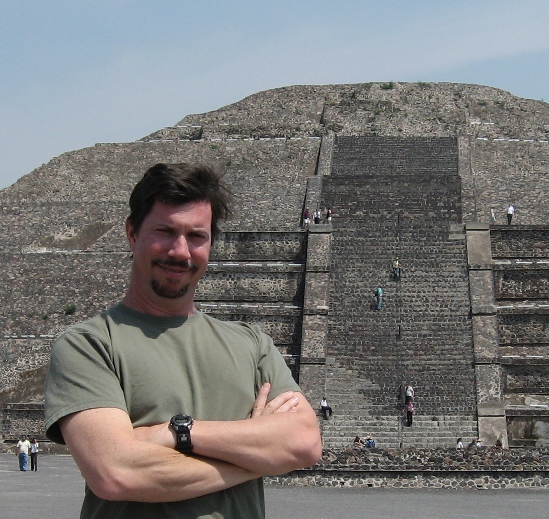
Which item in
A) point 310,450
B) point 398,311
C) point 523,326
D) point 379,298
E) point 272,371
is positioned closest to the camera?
point 310,450

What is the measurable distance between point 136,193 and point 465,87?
4338 cm

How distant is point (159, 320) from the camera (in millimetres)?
3834

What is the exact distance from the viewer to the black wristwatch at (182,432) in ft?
11.5

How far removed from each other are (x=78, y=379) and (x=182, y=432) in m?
0.37

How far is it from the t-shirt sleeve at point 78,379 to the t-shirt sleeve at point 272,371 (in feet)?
Answer: 1.83

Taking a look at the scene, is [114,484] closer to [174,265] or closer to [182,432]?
[182,432]

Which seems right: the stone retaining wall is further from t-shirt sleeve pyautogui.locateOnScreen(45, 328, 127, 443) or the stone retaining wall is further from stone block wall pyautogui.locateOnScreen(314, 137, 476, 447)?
t-shirt sleeve pyautogui.locateOnScreen(45, 328, 127, 443)

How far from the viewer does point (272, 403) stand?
382 centimetres

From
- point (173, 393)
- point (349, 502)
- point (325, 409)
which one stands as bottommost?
point (349, 502)

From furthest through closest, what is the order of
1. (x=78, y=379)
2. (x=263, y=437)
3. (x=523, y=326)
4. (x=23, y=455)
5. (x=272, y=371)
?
(x=523, y=326), (x=23, y=455), (x=272, y=371), (x=263, y=437), (x=78, y=379)

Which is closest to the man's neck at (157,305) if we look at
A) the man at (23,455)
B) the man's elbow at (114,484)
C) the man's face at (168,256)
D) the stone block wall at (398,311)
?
the man's face at (168,256)

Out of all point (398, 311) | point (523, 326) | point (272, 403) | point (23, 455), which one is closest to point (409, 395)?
A: point (398, 311)

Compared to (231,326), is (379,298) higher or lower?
lower

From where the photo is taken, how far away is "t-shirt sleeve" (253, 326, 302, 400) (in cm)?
394
